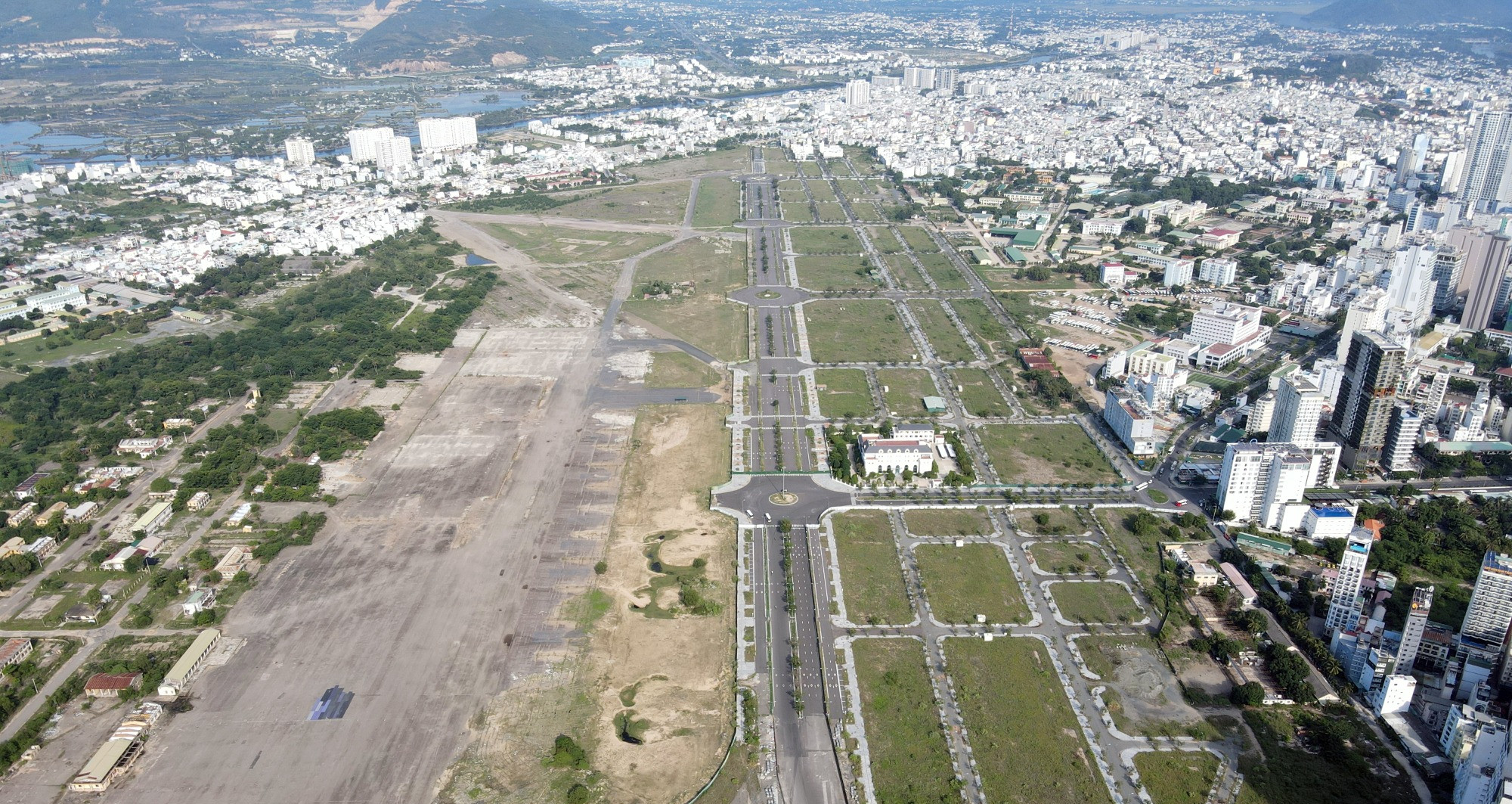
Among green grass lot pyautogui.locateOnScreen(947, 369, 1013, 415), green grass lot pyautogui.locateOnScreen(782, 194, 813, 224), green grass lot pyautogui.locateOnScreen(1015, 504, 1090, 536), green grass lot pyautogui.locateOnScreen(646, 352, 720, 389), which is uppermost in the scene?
green grass lot pyautogui.locateOnScreen(782, 194, 813, 224)

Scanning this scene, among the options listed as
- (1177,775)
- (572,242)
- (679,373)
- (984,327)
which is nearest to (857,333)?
(984,327)

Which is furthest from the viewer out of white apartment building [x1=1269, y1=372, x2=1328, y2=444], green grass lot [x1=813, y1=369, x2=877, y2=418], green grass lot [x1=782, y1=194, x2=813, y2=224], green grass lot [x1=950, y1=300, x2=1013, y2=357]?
green grass lot [x1=782, y1=194, x2=813, y2=224]

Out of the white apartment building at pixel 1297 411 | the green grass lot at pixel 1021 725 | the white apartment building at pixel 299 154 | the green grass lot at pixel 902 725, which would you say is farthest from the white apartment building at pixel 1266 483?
the white apartment building at pixel 299 154

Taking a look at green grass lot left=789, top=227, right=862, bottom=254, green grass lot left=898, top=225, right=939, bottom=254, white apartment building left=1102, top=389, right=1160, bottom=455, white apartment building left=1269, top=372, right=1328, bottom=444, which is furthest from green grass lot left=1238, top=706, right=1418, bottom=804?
green grass lot left=789, top=227, right=862, bottom=254

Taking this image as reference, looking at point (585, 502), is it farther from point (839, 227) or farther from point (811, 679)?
point (839, 227)

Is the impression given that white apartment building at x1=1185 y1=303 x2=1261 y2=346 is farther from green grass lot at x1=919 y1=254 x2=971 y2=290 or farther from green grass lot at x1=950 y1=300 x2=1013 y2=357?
green grass lot at x1=919 y1=254 x2=971 y2=290
